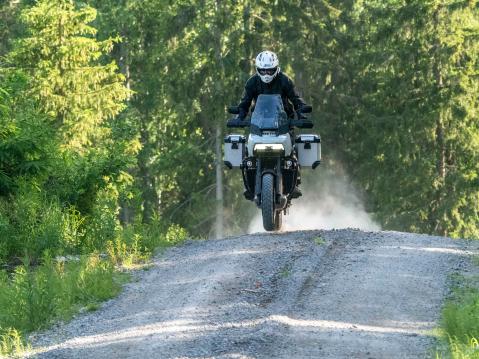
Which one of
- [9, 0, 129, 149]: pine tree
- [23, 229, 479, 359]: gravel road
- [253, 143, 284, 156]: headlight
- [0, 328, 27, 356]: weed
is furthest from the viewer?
[9, 0, 129, 149]: pine tree

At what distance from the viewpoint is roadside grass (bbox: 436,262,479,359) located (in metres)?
8.39

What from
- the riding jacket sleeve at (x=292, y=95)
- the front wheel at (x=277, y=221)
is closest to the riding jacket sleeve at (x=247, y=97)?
the riding jacket sleeve at (x=292, y=95)

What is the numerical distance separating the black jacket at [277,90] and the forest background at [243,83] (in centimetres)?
1167

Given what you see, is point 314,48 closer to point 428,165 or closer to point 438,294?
point 428,165

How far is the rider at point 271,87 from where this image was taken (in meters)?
15.2

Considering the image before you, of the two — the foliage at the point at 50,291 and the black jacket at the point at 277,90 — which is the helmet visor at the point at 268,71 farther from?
the foliage at the point at 50,291

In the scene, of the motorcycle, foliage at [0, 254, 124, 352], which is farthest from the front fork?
foliage at [0, 254, 124, 352]

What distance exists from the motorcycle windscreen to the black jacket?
250 millimetres

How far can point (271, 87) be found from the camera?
15.5 m

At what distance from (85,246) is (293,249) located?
9.67 ft

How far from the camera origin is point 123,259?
13.4 m

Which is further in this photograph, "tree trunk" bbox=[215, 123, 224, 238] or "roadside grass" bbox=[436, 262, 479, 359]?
"tree trunk" bbox=[215, 123, 224, 238]

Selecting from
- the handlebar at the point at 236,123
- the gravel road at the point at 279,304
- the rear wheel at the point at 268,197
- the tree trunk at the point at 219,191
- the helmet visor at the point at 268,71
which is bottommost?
the tree trunk at the point at 219,191

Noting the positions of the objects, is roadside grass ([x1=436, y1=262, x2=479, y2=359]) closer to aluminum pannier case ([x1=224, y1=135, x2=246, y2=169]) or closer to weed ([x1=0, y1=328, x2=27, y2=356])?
weed ([x1=0, y1=328, x2=27, y2=356])
